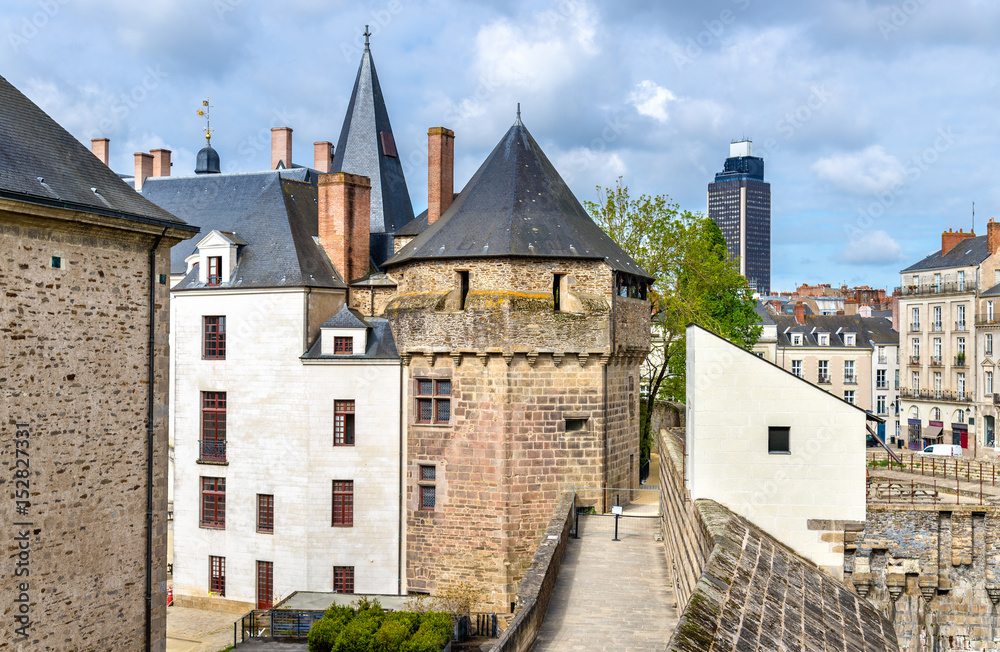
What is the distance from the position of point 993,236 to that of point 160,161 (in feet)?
116

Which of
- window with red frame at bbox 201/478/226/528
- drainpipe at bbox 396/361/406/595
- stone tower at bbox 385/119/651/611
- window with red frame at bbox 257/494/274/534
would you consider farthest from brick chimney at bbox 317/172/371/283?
window with red frame at bbox 201/478/226/528

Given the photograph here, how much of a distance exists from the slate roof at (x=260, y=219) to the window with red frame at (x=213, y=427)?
3.02 meters

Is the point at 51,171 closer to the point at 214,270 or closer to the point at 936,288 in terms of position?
the point at 214,270

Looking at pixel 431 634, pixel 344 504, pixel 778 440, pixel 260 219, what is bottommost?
pixel 431 634

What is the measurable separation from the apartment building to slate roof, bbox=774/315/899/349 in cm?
442

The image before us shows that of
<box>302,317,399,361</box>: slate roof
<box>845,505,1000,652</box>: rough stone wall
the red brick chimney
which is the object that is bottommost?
<box>845,505,1000,652</box>: rough stone wall

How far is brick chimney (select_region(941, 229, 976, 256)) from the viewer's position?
44.3m

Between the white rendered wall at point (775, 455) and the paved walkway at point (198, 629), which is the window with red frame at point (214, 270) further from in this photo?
the white rendered wall at point (775, 455)

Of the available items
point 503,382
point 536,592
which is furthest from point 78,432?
point 503,382

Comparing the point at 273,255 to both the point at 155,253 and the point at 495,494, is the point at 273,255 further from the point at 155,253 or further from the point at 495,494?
the point at 155,253

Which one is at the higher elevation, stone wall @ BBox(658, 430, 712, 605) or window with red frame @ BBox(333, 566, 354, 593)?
stone wall @ BBox(658, 430, 712, 605)

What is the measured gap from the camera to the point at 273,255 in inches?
930

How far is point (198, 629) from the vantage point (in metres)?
21.7

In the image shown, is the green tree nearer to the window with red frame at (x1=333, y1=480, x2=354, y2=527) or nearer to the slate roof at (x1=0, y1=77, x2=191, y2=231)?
the window with red frame at (x1=333, y1=480, x2=354, y2=527)
